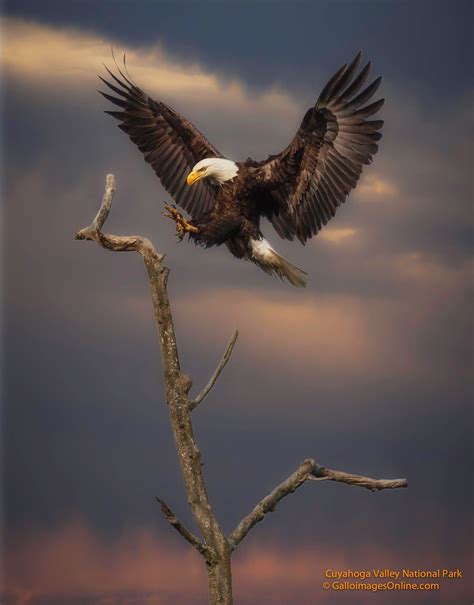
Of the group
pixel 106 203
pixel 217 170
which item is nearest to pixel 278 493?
pixel 106 203

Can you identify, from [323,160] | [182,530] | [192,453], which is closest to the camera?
[182,530]

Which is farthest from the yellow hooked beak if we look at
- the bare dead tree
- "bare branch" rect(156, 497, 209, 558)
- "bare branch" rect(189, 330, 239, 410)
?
"bare branch" rect(156, 497, 209, 558)

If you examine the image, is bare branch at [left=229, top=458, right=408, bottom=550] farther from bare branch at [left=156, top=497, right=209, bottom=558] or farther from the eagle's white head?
the eagle's white head

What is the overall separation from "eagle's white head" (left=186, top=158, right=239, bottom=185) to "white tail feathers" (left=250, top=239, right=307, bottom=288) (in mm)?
598

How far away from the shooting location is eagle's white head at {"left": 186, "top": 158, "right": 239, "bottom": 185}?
873 cm

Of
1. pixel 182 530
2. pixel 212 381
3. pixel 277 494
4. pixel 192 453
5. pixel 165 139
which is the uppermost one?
pixel 165 139

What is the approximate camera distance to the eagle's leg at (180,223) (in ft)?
25.8

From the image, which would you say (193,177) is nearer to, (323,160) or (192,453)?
(323,160)

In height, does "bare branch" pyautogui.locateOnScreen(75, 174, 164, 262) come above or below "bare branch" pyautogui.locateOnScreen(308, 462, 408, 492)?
above

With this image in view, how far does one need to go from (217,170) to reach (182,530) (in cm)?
336

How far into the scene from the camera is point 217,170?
28.7 feet

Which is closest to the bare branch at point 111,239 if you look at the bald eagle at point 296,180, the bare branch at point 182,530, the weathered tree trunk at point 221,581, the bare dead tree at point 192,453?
the bare dead tree at point 192,453

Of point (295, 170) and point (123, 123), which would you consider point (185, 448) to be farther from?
point (123, 123)

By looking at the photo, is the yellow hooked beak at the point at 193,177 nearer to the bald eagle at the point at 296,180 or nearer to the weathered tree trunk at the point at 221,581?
the bald eagle at the point at 296,180
